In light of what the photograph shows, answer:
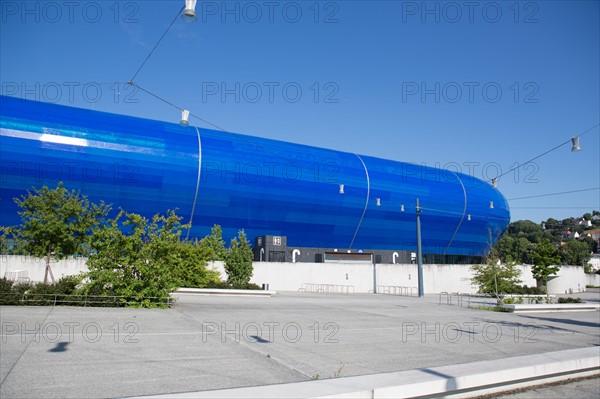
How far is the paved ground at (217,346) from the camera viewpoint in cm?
694

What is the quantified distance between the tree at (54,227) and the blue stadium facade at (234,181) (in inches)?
690

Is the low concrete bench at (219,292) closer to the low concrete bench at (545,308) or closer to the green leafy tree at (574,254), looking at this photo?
the low concrete bench at (545,308)

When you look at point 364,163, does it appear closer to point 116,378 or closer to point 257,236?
point 257,236

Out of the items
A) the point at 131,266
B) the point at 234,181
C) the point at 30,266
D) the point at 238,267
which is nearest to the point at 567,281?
the point at 234,181

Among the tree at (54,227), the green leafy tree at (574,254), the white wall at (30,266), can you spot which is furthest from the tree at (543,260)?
the green leafy tree at (574,254)

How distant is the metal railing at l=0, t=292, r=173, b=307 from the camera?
1587 cm

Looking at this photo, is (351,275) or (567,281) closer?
(351,275)

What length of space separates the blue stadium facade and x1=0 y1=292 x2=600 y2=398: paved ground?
2841 cm

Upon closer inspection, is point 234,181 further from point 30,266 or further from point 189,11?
point 189,11

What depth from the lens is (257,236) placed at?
48719 millimetres

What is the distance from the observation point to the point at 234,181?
46875mm

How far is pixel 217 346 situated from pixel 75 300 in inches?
369
